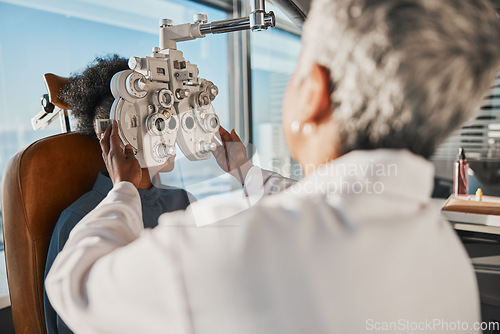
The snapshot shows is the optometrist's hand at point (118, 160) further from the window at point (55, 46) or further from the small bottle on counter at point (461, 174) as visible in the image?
the small bottle on counter at point (461, 174)

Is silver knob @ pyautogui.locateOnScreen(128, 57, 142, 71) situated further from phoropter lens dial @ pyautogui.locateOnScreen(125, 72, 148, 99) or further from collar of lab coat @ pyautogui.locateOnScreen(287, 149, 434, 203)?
collar of lab coat @ pyautogui.locateOnScreen(287, 149, 434, 203)

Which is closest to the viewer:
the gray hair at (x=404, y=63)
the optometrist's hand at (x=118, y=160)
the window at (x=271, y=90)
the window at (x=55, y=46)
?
the gray hair at (x=404, y=63)

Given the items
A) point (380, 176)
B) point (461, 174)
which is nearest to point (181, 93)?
point (380, 176)

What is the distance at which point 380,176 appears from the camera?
398 millimetres

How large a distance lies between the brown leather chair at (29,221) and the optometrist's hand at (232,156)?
45cm

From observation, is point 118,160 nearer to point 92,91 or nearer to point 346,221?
point 92,91

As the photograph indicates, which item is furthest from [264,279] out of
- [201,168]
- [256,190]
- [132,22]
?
[132,22]

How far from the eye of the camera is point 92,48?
1.54 metres

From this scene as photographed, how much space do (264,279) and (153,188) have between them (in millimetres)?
755

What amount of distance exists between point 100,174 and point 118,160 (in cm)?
29

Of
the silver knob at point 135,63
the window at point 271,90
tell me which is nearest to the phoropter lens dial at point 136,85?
the silver knob at point 135,63

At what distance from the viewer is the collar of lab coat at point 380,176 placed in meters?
0.39

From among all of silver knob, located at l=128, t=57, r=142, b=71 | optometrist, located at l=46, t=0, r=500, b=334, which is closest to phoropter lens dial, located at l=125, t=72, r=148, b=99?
silver knob, located at l=128, t=57, r=142, b=71

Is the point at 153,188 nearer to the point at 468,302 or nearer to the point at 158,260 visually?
the point at 158,260
